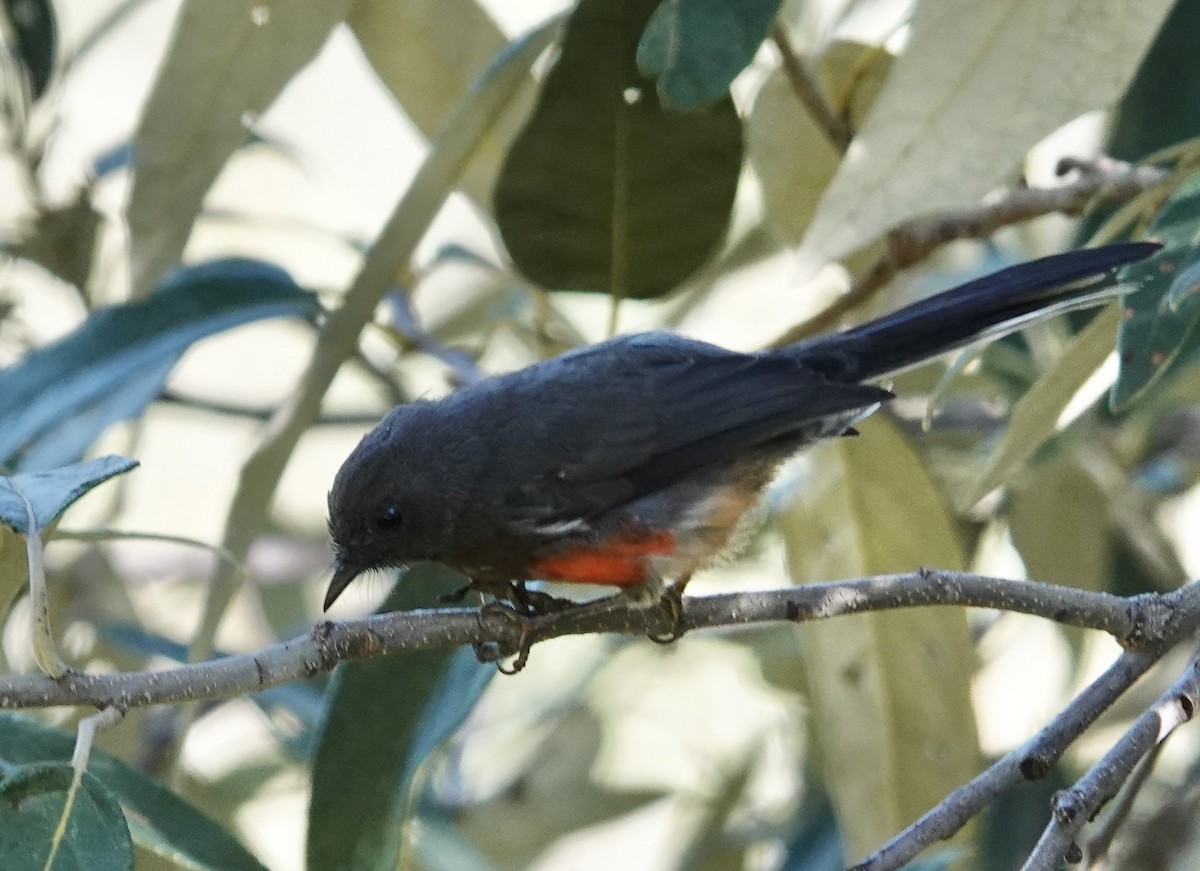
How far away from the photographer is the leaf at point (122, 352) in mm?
2551

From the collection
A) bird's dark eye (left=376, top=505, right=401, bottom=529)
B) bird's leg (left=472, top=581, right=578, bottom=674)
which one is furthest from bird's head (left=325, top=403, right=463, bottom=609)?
bird's leg (left=472, top=581, right=578, bottom=674)

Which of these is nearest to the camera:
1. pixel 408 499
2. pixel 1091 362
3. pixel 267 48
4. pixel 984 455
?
pixel 1091 362

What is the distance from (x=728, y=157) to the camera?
8.14 ft

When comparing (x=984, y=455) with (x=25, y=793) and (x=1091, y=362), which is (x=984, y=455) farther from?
(x=25, y=793)

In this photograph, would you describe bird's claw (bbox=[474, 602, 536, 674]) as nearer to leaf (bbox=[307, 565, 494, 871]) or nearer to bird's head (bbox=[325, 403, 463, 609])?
leaf (bbox=[307, 565, 494, 871])

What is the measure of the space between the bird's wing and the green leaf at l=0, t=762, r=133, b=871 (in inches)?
37.3

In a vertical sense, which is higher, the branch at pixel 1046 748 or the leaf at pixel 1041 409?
the leaf at pixel 1041 409

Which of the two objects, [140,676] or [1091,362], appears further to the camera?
[1091,362]

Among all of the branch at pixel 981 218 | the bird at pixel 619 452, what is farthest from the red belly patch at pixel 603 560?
the branch at pixel 981 218

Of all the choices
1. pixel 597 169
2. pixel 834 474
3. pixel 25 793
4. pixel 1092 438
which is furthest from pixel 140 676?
pixel 1092 438

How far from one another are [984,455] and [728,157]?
94cm

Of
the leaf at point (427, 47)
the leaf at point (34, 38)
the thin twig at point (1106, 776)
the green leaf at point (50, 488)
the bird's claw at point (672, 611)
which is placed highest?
the leaf at point (34, 38)

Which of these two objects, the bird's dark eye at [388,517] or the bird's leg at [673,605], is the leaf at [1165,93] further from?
the bird's dark eye at [388,517]

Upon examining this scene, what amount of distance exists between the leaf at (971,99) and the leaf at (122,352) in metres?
1.23
